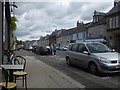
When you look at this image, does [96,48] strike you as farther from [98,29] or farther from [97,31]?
[97,31]

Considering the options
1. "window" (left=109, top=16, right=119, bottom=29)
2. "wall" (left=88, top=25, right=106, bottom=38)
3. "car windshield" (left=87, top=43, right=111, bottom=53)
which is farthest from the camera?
"wall" (left=88, top=25, right=106, bottom=38)

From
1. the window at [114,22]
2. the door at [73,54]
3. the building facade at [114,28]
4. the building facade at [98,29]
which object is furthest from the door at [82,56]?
the building facade at [98,29]

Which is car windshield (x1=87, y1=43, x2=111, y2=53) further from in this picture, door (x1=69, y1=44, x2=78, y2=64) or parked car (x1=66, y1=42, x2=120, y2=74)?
door (x1=69, y1=44, x2=78, y2=64)

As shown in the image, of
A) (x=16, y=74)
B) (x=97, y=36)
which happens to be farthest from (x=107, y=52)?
(x=97, y=36)

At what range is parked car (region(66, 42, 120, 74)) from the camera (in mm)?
10562

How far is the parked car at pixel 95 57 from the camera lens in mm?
10562

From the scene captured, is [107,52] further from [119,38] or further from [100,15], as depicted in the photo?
[100,15]

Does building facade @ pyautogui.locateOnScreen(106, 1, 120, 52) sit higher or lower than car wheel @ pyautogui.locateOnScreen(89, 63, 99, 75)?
higher

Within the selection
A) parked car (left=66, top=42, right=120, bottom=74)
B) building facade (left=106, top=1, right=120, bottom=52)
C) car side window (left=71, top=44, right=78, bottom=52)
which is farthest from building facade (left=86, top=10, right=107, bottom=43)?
parked car (left=66, top=42, right=120, bottom=74)

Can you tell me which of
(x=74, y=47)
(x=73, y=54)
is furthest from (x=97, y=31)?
(x=73, y=54)

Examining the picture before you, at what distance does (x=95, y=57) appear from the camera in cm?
1105

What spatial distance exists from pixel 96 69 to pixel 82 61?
5.34 feet

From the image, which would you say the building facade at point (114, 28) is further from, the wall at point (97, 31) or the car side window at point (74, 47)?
the car side window at point (74, 47)

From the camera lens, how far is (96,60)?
10.9 meters
